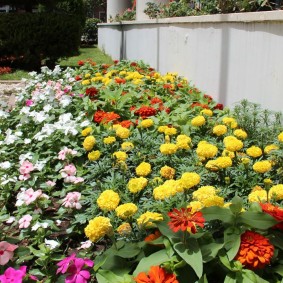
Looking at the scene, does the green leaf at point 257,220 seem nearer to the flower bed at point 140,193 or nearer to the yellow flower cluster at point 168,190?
the flower bed at point 140,193

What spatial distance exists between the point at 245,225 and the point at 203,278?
0.27 meters

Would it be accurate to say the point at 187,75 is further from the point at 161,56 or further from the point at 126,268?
the point at 126,268

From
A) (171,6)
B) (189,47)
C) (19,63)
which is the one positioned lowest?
(19,63)

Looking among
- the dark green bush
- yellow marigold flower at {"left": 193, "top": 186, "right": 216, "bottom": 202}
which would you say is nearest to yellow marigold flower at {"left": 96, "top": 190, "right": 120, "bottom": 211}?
yellow marigold flower at {"left": 193, "top": 186, "right": 216, "bottom": 202}

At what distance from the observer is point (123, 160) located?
2.99 m

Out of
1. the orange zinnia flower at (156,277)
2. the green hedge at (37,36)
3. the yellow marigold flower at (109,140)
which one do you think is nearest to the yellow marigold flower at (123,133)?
the yellow marigold flower at (109,140)

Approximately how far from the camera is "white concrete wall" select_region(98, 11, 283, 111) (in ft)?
13.0

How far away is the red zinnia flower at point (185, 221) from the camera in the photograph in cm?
167

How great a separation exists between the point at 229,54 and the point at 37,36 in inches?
384

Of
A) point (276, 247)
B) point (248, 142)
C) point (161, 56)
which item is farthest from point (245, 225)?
point (161, 56)

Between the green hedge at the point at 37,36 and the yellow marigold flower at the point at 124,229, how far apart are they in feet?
40.0

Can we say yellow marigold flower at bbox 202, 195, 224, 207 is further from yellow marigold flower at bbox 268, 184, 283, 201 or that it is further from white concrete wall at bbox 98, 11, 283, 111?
white concrete wall at bbox 98, 11, 283, 111

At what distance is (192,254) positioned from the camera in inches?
67.4

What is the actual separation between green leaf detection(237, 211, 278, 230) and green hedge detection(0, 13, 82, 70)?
1271 cm
